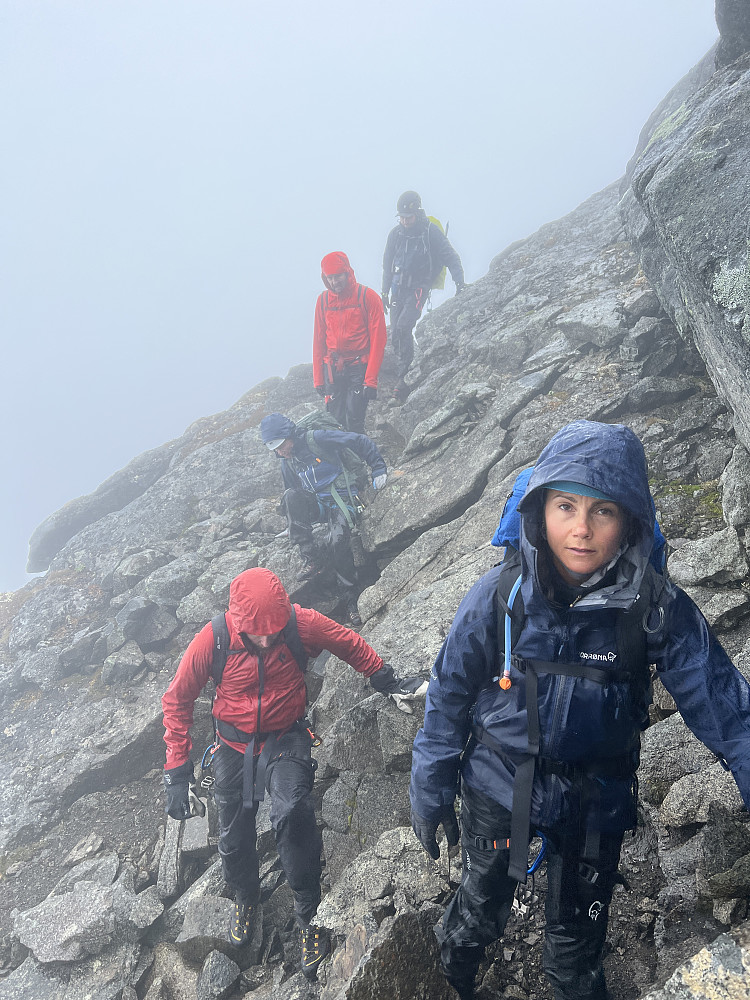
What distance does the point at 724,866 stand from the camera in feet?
13.6

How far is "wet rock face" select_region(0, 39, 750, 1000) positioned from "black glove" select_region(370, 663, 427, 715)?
0.76 ft

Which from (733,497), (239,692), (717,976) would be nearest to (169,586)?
(239,692)

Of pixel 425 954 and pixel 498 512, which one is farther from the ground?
pixel 498 512

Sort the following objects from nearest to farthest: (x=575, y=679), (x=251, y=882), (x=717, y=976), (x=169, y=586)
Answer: (x=717, y=976) < (x=575, y=679) < (x=251, y=882) < (x=169, y=586)

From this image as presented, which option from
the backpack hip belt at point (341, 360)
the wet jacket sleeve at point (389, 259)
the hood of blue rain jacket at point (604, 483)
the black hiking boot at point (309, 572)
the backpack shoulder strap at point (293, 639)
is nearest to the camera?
the hood of blue rain jacket at point (604, 483)

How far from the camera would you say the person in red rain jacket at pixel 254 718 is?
271 inches

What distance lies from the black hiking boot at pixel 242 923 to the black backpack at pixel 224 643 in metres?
2.75

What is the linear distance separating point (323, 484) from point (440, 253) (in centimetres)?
1077

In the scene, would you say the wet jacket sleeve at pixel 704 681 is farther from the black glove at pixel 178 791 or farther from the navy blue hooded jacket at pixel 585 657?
the black glove at pixel 178 791

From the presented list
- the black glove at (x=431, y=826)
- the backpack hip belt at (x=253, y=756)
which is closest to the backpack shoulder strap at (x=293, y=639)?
the backpack hip belt at (x=253, y=756)

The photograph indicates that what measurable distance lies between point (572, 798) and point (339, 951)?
341 cm

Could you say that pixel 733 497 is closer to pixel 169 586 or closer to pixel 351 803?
pixel 351 803

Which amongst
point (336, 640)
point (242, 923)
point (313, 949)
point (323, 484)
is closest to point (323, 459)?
point (323, 484)

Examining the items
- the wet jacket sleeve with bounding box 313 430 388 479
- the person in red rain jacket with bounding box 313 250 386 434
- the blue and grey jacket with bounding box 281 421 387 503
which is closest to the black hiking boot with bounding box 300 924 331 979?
the blue and grey jacket with bounding box 281 421 387 503
